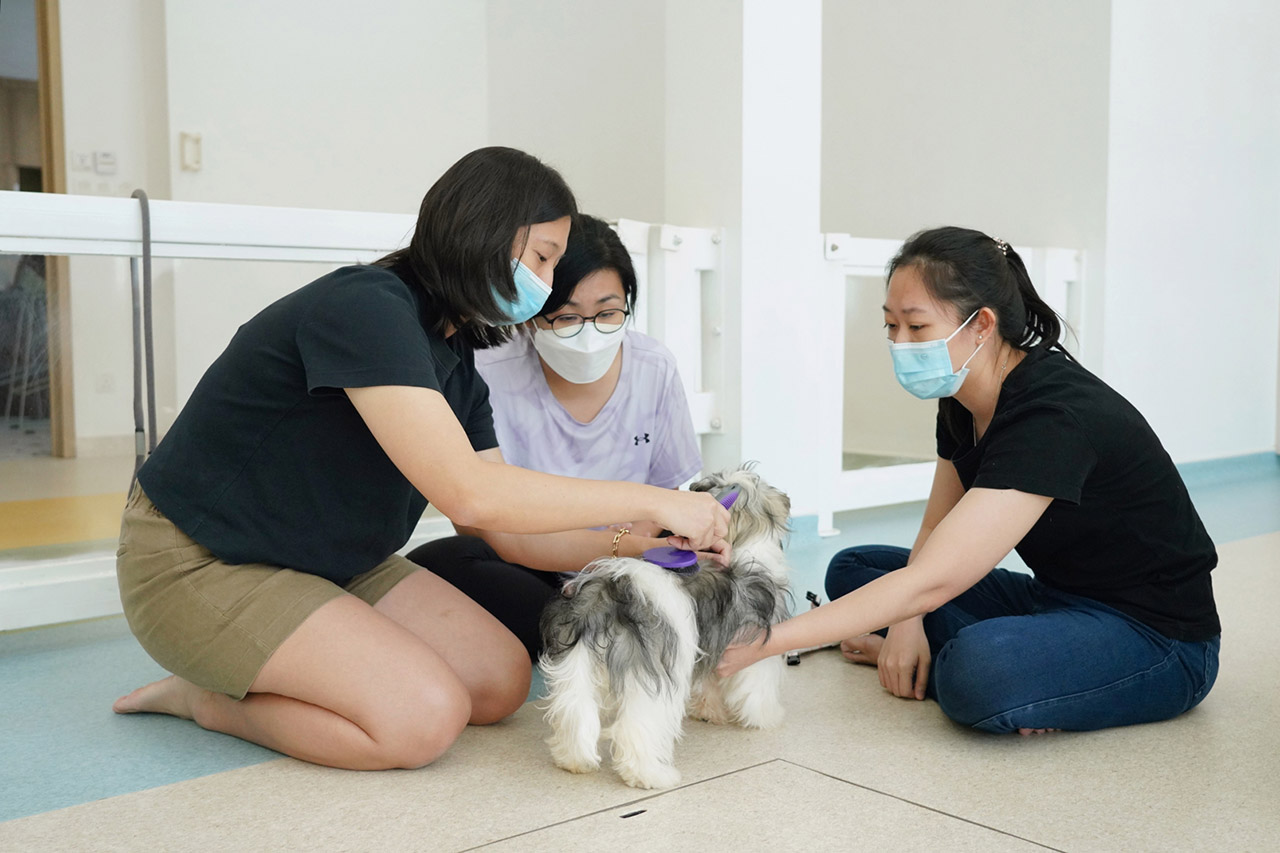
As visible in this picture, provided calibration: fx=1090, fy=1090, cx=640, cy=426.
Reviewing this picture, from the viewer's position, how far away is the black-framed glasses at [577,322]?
2273 mm

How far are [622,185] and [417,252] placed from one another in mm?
5175

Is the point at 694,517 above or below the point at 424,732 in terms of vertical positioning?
above

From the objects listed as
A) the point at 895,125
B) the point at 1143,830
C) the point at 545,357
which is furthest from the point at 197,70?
the point at 1143,830

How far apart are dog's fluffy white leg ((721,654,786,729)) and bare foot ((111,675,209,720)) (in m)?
0.98

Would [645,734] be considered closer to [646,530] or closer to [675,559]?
[675,559]

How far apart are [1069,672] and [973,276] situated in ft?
2.37

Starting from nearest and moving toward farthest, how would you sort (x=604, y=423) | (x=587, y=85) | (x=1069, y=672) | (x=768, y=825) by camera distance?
(x=768, y=825)
(x=1069, y=672)
(x=604, y=423)
(x=587, y=85)

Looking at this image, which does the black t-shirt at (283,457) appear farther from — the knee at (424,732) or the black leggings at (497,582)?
the black leggings at (497,582)

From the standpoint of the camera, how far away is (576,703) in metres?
1.74

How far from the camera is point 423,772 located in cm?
Answer: 182

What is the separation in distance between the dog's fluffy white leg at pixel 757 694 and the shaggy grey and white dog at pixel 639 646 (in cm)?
14

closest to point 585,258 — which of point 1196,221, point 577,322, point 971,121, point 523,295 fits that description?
point 577,322

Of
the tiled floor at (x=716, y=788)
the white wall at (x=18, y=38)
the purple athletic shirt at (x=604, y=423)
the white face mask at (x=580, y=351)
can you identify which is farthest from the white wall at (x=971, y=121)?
the white wall at (x=18, y=38)

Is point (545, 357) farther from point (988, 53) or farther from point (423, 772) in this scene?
point (988, 53)
